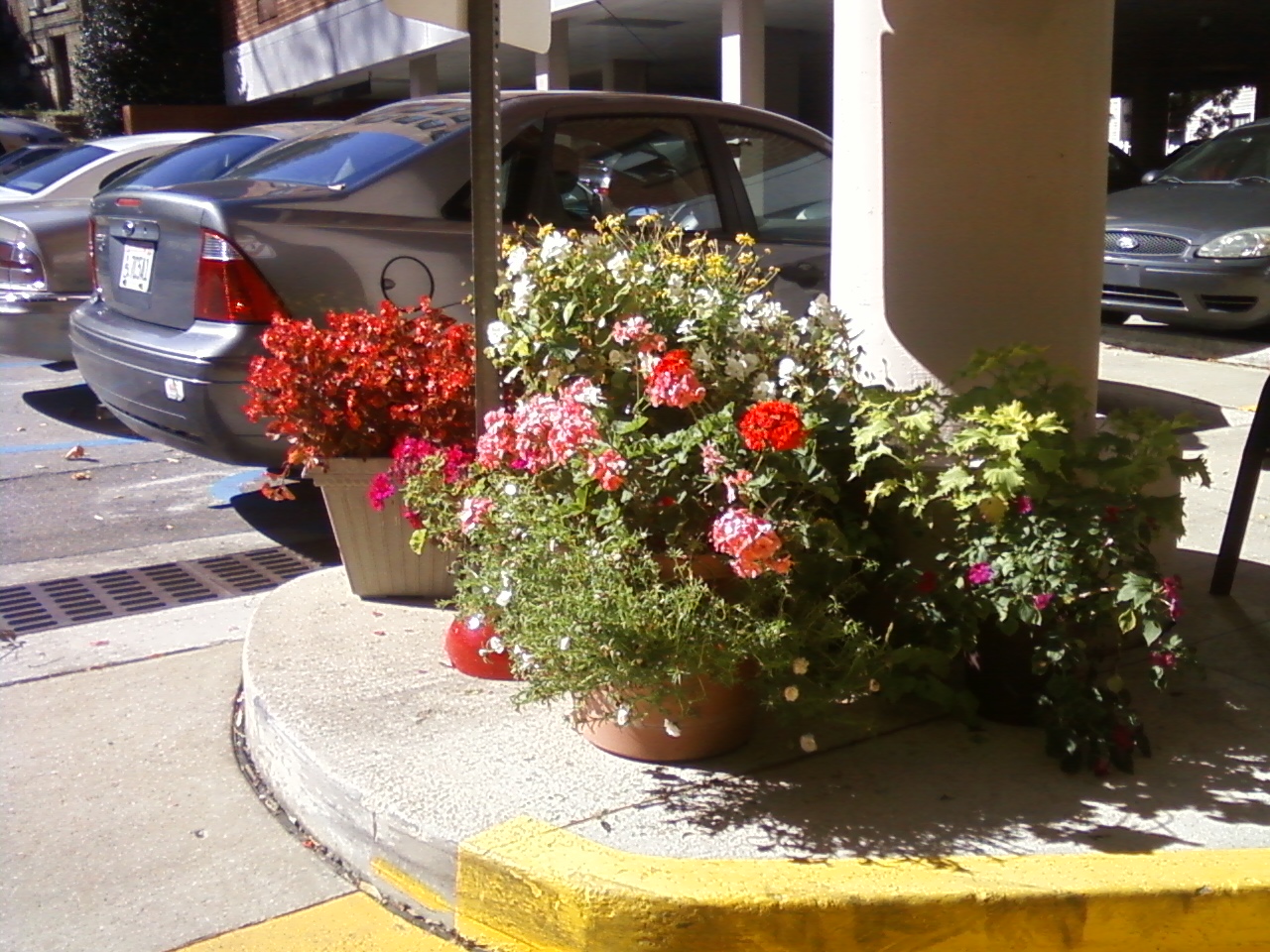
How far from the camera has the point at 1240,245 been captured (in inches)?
370

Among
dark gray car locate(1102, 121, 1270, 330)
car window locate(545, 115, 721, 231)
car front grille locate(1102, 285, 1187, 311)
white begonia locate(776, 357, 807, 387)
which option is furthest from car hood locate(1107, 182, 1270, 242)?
white begonia locate(776, 357, 807, 387)

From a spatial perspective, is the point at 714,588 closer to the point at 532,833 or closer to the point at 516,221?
the point at 532,833

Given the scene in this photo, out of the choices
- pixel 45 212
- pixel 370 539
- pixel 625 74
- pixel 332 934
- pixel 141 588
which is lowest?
pixel 332 934

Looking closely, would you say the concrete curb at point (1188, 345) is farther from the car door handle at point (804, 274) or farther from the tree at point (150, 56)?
the tree at point (150, 56)

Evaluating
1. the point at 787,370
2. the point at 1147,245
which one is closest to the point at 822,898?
the point at 787,370

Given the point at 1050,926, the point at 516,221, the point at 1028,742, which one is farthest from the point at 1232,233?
the point at 1050,926

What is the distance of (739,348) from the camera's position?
3512mm

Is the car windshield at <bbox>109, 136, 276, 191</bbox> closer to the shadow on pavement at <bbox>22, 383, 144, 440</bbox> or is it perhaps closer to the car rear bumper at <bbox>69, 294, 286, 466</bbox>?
the shadow on pavement at <bbox>22, 383, 144, 440</bbox>

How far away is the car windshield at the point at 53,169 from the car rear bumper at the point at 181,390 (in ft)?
12.7

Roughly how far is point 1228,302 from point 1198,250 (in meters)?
0.42

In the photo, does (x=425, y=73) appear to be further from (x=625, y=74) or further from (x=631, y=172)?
(x=631, y=172)

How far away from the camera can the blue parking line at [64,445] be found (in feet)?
26.6

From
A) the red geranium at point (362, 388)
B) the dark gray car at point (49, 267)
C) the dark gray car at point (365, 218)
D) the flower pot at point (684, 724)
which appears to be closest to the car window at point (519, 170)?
the dark gray car at point (365, 218)

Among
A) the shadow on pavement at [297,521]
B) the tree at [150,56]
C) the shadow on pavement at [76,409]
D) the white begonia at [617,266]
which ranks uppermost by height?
the tree at [150,56]
